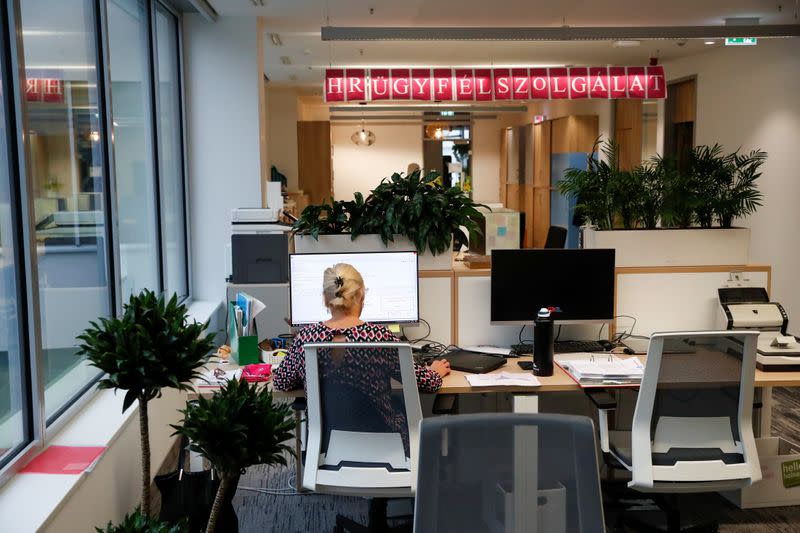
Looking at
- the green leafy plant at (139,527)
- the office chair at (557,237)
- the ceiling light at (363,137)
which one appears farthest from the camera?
the ceiling light at (363,137)

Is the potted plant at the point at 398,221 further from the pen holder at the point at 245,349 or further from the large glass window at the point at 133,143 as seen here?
the large glass window at the point at 133,143

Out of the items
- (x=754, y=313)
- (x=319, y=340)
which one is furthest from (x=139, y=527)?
(x=754, y=313)

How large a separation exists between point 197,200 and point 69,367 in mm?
3129

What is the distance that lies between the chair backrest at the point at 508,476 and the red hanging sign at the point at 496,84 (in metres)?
6.11

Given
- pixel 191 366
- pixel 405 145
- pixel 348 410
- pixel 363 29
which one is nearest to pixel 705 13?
pixel 363 29

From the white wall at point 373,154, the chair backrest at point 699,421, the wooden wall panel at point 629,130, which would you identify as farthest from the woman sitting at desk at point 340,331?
the white wall at point 373,154

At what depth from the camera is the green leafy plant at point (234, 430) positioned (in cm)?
242

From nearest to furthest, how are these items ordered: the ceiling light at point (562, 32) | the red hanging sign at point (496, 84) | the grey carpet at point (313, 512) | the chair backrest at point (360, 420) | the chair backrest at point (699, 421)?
the chair backrest at point (360, 420) → the chair backrest at point (699, 421) → the grey carpet at point (313, 512) → the ceiling light at point (562, 32) → the red hanging sign at point (496, 84)

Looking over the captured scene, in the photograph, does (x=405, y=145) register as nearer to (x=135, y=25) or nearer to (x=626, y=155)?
(x=626, y=155)

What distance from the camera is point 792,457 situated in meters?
3.92

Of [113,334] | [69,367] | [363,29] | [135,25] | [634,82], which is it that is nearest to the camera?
[113,334]

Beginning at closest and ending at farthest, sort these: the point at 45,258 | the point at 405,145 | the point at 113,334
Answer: the point at 113,334, the point at 45,258, the point at 405,145

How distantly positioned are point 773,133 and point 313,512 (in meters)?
5.92

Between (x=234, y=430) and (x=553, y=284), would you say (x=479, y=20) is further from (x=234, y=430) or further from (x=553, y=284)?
(x=234, y=430)
